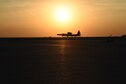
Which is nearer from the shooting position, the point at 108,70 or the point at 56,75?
the point at 56,75

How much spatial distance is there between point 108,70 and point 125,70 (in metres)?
1.13

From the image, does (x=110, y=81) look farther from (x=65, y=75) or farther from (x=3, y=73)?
(x=3, y=73)

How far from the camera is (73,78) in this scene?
831 inches

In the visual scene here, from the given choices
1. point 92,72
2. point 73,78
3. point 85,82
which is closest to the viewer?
point 85,82

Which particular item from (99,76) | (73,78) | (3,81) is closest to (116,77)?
(99,76)

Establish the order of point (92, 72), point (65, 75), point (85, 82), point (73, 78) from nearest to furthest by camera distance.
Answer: point (85, 82) → point (73, 78) → point (65, 75) → point (92, 72)

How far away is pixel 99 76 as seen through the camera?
2206 centimetres

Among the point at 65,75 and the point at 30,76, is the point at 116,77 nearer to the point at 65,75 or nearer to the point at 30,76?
the point at 65,75

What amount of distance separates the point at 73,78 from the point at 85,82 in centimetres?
149

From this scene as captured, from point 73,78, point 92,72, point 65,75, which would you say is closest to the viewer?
point 73,78

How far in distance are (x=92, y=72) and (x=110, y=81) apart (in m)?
4.12

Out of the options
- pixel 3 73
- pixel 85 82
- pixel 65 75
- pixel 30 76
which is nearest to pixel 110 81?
pixel 85 82

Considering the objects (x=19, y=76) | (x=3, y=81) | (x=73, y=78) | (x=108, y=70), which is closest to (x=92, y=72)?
(x=108, y=70)

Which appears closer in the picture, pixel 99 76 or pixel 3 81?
pixel 3 81
